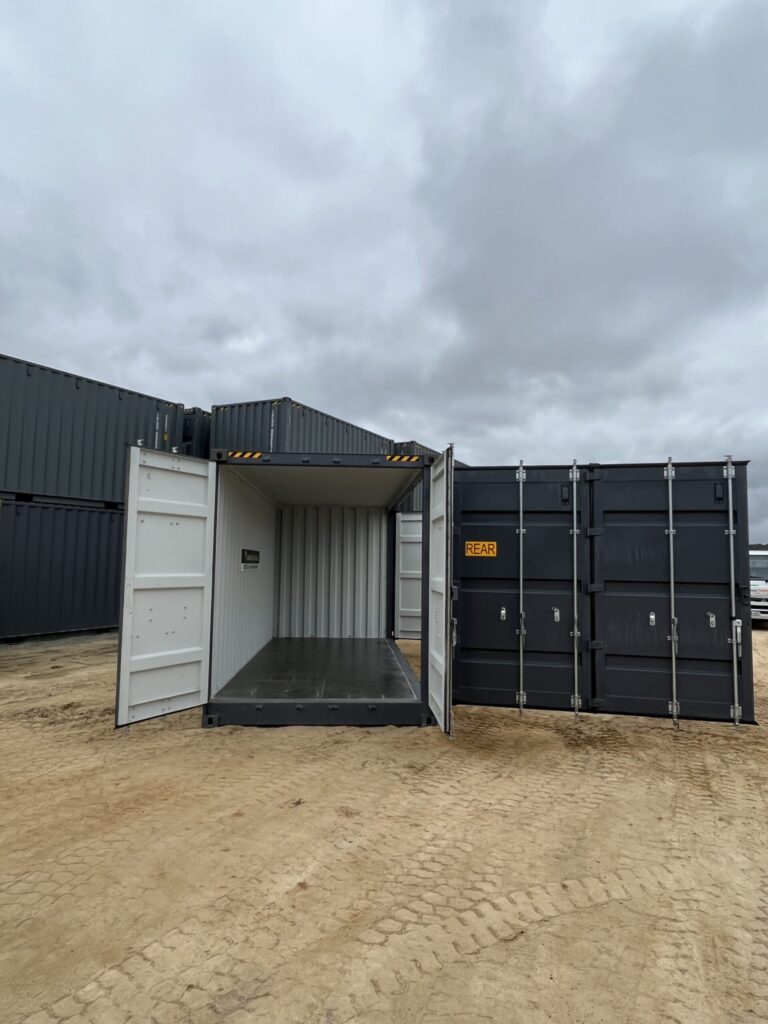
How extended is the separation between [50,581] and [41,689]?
493 centimetres

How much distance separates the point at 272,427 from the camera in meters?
15.3

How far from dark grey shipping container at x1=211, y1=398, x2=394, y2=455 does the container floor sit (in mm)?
7246

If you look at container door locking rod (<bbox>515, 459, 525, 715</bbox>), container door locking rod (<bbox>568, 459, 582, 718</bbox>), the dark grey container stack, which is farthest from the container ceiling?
the dark grey container stack

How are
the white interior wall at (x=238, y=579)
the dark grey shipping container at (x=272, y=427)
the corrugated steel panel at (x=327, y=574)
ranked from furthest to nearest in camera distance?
the dark grey shipping container at (x=272, y=427)
the corrugated steel panel at (x=327, y=574)
the white interior wall at (x=238, y=579)

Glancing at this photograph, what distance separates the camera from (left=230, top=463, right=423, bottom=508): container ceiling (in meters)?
6.07

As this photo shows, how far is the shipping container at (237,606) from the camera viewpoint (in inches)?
198

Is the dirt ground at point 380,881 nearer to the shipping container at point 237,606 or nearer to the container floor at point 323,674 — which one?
the shipping container at point 237,606

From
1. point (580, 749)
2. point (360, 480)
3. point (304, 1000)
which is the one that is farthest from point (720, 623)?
point (304, 1000)

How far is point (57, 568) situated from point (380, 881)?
11.5 meters

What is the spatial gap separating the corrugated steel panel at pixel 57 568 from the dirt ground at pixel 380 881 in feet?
23.7

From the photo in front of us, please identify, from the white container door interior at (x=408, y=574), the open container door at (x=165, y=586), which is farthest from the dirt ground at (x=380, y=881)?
the white container door interior at (x=408, y=574)

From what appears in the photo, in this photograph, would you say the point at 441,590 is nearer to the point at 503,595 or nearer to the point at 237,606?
the point at 503,595

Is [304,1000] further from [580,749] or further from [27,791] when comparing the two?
[580,749]

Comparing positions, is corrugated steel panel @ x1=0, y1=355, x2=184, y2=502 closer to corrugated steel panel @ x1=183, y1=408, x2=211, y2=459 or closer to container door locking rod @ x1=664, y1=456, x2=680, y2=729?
corrugated steel panel @ x1=183, y1=408, x2=211, y2=459
